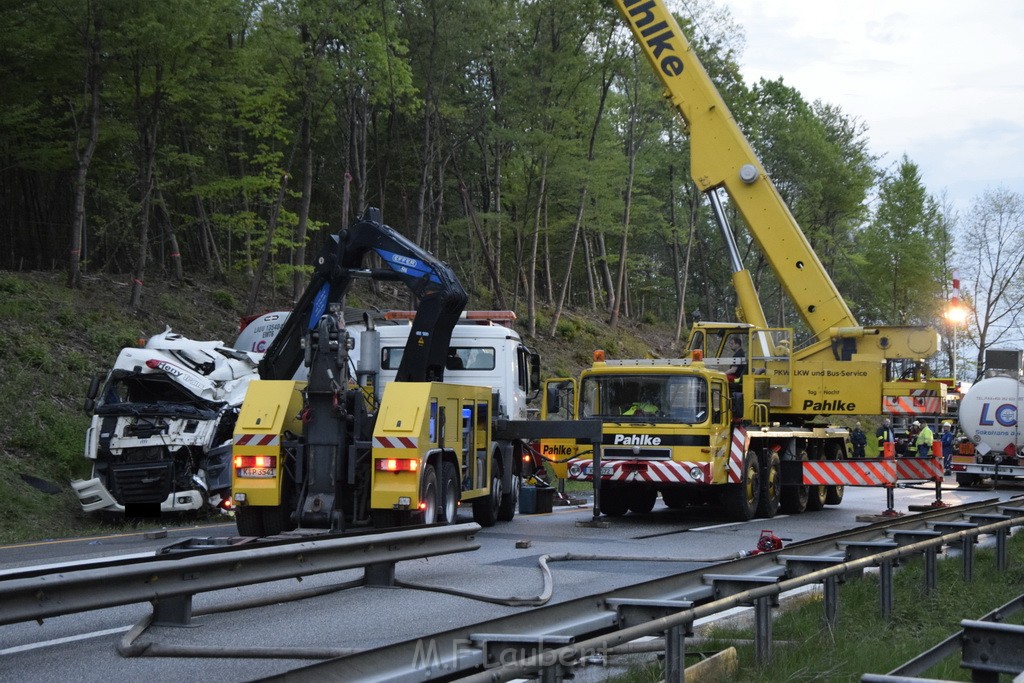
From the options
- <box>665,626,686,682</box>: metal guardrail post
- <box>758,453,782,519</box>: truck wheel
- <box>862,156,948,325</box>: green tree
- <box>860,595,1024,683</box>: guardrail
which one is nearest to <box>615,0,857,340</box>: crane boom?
<box>758,453,782,519</box>: truck wheel

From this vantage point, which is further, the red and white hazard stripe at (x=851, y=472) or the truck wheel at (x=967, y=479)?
the truck wheel at (x=967, y=479)

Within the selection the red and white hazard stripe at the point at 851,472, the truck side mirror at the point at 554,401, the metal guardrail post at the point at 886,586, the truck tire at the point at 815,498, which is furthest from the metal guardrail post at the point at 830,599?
the truck tire at the point at 815,498

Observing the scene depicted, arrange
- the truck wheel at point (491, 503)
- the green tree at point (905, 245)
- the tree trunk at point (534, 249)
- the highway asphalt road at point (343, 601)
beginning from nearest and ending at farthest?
1. the highway asphalt road at point (343, 601)
2. the truck wheel at point (491, 503)
3. the tree trunk at point (534, 249)
4. the green tree at point (905, 245)

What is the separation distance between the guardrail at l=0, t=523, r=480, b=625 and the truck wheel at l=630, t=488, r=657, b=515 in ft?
30.1

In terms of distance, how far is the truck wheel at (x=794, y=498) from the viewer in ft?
69.4

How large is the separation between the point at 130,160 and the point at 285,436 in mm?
24472

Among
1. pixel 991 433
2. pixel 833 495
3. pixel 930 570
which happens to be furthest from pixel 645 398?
pixel 991 433

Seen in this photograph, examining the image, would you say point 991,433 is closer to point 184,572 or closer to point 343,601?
point 343,601

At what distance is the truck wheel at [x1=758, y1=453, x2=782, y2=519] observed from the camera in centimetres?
1978

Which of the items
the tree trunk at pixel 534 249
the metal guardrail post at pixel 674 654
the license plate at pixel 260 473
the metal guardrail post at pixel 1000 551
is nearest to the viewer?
the metal guardrail post at pixel 674 654

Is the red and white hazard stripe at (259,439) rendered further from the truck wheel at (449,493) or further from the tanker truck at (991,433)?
the tanker truck at (991,433)

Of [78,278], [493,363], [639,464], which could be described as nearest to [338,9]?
[78,278]

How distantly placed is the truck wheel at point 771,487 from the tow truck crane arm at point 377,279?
6.46m

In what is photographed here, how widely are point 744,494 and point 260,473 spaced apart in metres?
8.17
